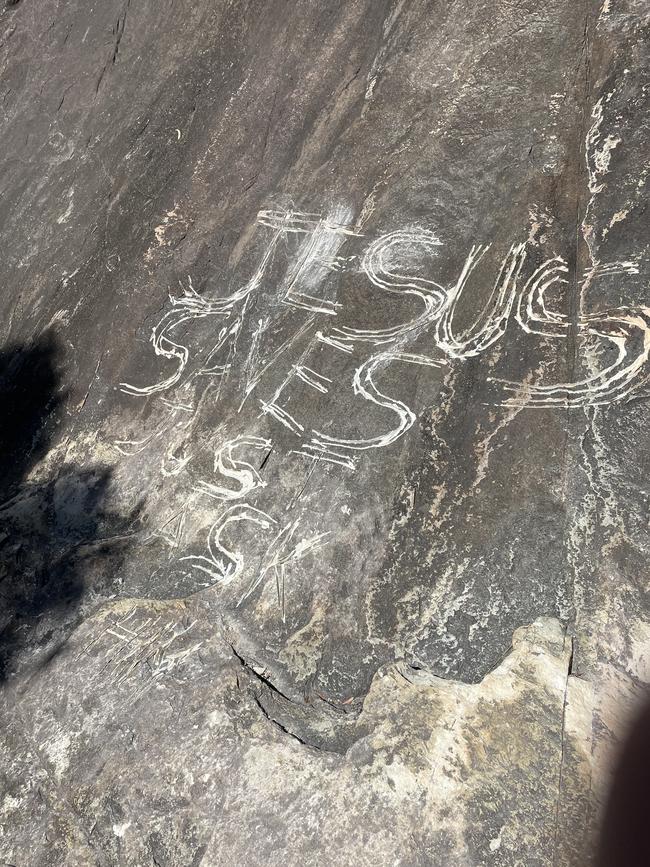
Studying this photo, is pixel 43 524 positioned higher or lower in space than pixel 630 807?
higher

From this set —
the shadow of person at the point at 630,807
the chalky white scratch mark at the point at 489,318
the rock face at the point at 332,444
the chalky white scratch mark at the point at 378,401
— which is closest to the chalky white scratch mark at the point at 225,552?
the rock face at the point at 332,444

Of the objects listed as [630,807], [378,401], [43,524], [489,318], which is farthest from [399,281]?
[43,524]

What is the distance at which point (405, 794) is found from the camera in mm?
2500

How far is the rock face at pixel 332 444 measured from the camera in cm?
255

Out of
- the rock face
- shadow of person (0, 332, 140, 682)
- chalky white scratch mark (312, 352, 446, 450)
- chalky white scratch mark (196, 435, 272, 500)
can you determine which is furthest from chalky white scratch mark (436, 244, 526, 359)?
shadow of person (0, 332, 140, 682)

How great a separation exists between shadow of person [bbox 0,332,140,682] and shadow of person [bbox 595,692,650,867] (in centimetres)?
282

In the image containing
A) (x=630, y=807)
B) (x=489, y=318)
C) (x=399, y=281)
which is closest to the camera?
(x=630, y=807)

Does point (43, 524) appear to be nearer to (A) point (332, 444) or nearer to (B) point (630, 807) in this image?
(A) point (332, 444)

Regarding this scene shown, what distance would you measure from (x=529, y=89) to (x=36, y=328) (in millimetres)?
3917

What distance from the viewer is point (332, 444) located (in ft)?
11.2

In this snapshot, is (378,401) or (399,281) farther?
(399,281)

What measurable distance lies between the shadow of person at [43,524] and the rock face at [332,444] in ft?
0.07

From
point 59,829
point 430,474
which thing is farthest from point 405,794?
point 59,829

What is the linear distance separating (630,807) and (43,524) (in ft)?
12.1
